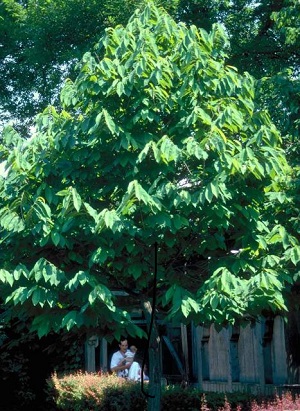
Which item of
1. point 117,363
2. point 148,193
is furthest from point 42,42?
point 148,193

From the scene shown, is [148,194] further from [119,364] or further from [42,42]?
[42,42]

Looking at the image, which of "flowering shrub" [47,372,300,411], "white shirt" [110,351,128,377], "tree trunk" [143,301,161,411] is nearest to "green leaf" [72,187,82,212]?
"tree trunk" [143,301,161,411]

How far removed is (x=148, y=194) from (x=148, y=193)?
0.80 ft

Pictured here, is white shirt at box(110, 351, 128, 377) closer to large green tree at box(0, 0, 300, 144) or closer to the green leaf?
large green tree at box(0, 0, 300, 144)

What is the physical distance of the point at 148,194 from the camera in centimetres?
954

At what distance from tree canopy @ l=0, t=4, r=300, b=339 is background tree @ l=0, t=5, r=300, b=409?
0.07 ft

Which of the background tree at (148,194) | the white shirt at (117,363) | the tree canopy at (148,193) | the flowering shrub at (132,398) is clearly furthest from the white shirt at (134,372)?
the tree canopy at (148,193)

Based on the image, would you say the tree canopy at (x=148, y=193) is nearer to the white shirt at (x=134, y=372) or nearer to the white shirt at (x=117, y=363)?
the white shirt at (x=134, y=372)

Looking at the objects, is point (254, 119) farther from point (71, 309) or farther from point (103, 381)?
point (103, 381)

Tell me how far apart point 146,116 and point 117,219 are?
62.7 inches

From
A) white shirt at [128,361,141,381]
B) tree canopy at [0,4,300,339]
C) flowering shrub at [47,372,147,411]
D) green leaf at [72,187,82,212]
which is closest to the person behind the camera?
green leaf at [72,187,82,212]

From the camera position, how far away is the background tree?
32.0 feet

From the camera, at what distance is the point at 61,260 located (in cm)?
1063

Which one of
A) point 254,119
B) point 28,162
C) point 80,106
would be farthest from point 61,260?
point 254,119
